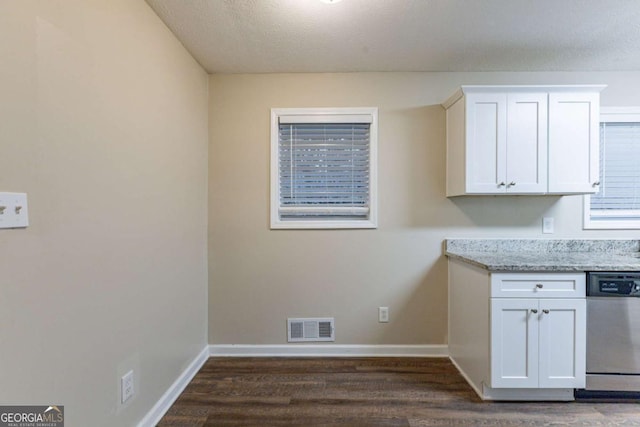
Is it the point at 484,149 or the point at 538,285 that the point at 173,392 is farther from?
the point at 484,149

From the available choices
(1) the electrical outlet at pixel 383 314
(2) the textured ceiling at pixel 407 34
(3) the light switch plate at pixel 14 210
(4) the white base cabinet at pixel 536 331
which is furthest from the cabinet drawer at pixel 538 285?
(3) the light switch plate at pixel 14 210

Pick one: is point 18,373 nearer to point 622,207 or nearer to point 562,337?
point 562,337

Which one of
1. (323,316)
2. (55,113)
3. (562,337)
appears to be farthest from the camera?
(323,316)

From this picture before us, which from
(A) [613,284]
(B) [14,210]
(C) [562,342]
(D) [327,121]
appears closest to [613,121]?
(A) [613,284]

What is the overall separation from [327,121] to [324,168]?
0.39 meters

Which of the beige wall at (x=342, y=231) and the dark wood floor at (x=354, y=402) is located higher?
the beige wall at (x=342, y=231)

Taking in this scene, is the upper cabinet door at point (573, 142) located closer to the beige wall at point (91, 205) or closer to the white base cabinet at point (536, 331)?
the white base cabinet at point (536, 331)

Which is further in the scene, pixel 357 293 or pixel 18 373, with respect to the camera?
pixel 357 293

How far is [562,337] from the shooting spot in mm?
1962

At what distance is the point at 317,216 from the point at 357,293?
741 mm

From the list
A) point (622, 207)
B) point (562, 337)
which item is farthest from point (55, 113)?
point (622, 207)

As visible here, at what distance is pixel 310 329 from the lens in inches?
105

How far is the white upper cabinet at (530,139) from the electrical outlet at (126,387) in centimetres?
239

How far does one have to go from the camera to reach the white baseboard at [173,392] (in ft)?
5.87
